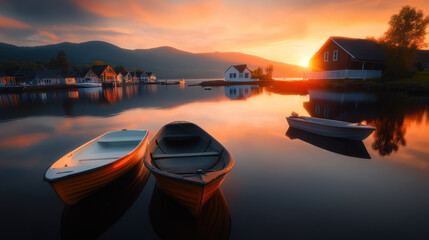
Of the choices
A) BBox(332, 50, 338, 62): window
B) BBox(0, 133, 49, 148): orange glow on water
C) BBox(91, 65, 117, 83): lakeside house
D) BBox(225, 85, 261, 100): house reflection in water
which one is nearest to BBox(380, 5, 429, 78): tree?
BBox(332, 50, 338, 62): window

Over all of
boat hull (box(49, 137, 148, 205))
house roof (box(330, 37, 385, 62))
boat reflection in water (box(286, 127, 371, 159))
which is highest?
house roof (box(330, 37, 385, 62))

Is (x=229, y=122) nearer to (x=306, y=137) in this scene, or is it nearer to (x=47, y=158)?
(x=306, y=137)

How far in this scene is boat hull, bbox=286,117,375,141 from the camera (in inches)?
412

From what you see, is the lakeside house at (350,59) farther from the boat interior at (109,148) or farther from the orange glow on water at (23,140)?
the orange glow on water at (23,140)

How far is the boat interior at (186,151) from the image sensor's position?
615cm

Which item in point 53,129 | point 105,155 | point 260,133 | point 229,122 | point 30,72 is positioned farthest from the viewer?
point 30,72

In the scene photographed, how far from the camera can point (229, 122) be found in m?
17.1

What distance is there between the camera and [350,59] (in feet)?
129

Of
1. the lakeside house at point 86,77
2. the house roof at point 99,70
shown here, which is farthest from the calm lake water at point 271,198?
the lakeside house at point 86,77

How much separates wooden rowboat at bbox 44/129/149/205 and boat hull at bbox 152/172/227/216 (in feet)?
7.01

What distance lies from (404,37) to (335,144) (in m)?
44.7

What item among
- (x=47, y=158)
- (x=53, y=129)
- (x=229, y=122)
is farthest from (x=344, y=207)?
(x=53, y=129)

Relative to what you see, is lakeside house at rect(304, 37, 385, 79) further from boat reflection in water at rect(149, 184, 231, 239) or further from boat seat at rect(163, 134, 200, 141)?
boat reflection in water at rect(149, 184, 231, 239)

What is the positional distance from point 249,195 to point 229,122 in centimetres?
1099
